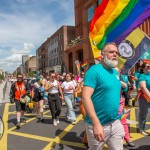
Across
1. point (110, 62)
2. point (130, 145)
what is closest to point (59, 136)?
point (130, 145)

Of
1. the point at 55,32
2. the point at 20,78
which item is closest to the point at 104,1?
the point at 20,78

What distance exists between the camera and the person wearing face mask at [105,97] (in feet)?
8.60

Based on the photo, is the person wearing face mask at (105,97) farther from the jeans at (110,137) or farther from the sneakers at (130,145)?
the sneakers at (130,145)

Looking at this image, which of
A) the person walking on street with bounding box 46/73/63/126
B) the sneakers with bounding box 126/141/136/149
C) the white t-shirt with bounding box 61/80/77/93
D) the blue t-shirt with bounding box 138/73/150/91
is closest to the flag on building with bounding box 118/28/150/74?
→ the blue t-shirt with bounding box 138/73/150/91

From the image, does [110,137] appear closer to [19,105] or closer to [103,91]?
[103,91]

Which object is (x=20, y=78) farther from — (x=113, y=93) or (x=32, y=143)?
(x=113, y=93)

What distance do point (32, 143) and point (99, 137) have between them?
3.48 meters

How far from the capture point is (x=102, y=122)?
2744 mm

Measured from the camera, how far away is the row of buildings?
135ft

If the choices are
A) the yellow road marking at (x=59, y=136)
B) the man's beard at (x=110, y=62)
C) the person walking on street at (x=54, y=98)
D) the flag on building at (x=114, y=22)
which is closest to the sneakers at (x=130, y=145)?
the yellow road marking at (x=59, y=136)

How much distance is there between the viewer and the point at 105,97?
8.82 ft

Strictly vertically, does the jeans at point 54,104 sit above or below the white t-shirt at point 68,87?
below

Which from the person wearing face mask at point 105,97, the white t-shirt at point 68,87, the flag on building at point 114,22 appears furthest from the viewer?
the white t-shirt at point 68,87

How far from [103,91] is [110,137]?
1.92 feet
